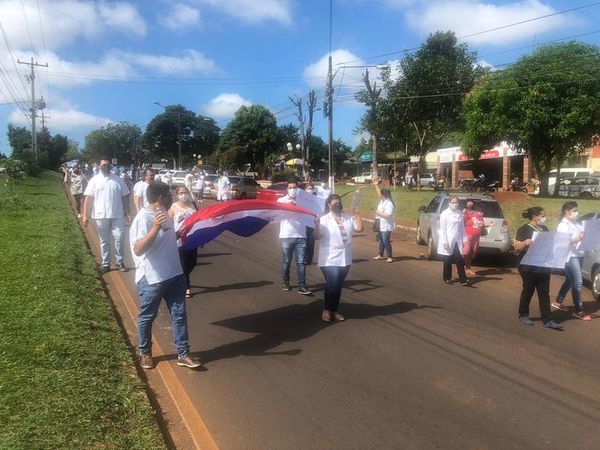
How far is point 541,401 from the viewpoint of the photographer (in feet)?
16.1

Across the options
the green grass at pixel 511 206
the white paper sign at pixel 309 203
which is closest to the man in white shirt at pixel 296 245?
the white paper sign at pixel 309 203

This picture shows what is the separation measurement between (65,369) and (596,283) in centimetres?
804

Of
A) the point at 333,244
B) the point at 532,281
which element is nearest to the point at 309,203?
the point at 333,244

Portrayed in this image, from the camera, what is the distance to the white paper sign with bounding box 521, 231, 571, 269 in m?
7.24

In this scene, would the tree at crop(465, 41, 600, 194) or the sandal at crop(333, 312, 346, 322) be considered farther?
the tree at crop(465, 41, 600, 194)

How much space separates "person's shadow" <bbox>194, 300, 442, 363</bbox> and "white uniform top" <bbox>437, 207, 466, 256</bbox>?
6.59 feet

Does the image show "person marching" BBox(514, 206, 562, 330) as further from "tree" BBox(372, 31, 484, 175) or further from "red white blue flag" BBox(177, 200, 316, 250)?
"tree" BBox(372, 31, 484, 175)

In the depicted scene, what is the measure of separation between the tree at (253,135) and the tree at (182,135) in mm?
21096

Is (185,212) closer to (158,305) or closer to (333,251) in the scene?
(333,251)

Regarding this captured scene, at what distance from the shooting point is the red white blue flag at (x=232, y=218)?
673 cm

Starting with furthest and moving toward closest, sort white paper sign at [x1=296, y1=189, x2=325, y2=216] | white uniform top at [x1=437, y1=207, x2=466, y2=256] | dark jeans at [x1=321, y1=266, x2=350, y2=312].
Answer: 1. white uniform top at [x1=437, y1=207, x2=466, y2=256]
2. white paper sign at [x1=296, y1=189, x2=325, y2=216]
3. dark jeans at [x1=321, y1=266, x2=350, y2=312]

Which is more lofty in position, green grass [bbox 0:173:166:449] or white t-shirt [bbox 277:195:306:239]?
white t-shirt [bbox 277:195:306:239]

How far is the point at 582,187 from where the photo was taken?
33.2 meters

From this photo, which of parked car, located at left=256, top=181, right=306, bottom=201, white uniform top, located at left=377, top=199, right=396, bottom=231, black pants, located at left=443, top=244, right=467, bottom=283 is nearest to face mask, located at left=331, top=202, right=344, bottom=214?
black pants, located at left=443, top=244, right=467, bottom=283
